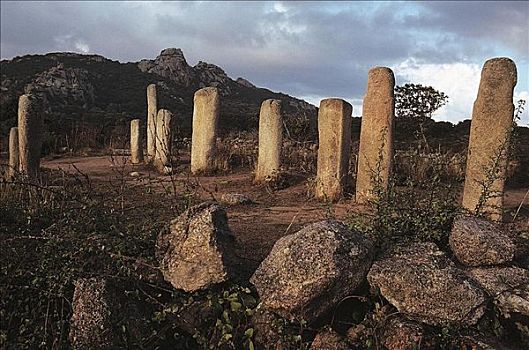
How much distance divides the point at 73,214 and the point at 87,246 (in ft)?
2.88

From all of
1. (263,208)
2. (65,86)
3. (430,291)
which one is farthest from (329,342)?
(65,86)

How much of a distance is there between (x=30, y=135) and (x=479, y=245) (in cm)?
865

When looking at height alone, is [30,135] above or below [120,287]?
above

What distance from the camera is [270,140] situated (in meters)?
11.5

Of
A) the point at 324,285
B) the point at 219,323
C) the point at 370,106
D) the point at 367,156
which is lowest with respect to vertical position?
the point at 219,323

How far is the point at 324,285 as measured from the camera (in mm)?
4055

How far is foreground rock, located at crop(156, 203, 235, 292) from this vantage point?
435 centimetres

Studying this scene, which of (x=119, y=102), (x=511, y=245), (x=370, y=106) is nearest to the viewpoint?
(x=511, y=245)

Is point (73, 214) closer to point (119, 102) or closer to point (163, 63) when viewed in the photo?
point (119, 102)

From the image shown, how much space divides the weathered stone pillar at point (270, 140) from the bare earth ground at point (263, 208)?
455 millimetres

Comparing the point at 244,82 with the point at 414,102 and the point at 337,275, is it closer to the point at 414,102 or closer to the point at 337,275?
the point at 414,102


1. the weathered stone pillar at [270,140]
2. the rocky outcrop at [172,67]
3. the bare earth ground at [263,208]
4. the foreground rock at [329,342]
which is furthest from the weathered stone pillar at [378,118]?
the rocky outcrop at [172,67]


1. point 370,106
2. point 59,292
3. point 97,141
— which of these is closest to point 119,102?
point 97,141

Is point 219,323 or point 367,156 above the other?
point 367,156
